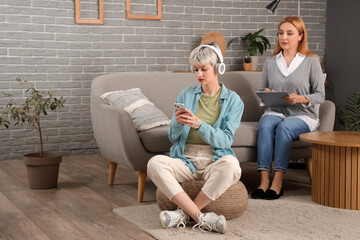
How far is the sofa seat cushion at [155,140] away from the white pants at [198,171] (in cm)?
49

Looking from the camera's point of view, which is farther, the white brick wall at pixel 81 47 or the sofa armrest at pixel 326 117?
the white brick wall at pixel 81 47

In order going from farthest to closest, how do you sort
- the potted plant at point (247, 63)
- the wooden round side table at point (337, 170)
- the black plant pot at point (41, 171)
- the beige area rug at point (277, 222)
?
the potted plant at point (247, 63) < the black plant pot at point (41, 171) < the wooden round side table at point (337, 170) < the beige area rug at point (277, 222)

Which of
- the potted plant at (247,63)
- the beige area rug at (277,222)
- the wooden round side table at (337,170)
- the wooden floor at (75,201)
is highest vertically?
the potted plant at (247,63)

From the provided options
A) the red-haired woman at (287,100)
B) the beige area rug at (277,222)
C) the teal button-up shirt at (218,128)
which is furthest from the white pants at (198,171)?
the red-haired woman at (287,100)

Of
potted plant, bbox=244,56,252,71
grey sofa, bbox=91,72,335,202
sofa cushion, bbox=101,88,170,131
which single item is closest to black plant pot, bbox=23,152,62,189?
grey sofa, bbox=91,72,335,202

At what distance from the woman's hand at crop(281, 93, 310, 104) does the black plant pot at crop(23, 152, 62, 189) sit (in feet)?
5.15

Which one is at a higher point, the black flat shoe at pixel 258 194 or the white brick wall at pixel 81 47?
the white brick wall at pixel 81 47

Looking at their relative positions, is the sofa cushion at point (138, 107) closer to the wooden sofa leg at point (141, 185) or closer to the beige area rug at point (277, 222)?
the wooden sofa leg at point (141, 185)

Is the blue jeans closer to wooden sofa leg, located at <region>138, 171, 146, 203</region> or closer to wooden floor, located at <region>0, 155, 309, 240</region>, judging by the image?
wooden floor, located at <region>0, 155, 309, 240</region>

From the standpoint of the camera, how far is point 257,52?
601 cm

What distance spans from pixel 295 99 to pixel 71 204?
151 centimetres

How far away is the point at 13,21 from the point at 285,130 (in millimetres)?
2641

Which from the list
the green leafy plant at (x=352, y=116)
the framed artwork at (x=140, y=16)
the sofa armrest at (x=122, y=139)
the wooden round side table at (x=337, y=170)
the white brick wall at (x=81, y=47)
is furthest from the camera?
the framed artwork at (x=140, y=16)

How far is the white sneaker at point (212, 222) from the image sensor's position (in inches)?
107
